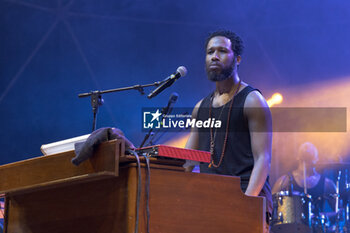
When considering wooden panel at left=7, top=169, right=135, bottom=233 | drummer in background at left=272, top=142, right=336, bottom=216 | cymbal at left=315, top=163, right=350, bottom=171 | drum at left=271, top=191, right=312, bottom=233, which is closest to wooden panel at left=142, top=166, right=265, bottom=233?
wooden panel at left=7, top=169, right=135, bottom=233

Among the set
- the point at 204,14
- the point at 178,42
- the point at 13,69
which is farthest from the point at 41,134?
the point at 204,14

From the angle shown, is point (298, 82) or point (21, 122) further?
point (298, 82)

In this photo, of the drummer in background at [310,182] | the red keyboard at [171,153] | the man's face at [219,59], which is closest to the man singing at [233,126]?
the man's face at [219,59]

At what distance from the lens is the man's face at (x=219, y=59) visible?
3254 mm

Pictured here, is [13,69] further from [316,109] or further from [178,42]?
[316,109]

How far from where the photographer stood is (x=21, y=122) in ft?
23.4

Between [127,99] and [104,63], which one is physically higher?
[104,63]

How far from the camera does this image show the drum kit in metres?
6.50

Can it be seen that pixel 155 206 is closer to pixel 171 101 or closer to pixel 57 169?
pixel 57 169

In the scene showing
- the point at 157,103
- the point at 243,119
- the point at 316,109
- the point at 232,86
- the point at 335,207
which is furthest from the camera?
the point at 316,109

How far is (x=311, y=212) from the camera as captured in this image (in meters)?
6.67

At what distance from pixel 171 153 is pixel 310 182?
5450 millimetres

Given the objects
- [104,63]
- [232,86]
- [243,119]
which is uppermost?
[104,63]

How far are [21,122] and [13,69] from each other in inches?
31.8
